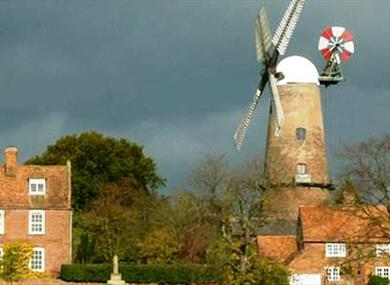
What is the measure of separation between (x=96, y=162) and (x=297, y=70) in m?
19.9

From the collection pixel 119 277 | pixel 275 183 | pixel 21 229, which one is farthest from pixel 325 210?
pixel 21 229

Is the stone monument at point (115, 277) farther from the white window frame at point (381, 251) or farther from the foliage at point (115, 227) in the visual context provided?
the white window frame at point (381, 251)

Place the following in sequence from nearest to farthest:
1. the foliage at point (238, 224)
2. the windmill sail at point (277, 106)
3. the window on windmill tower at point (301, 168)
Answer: the foliage at point (238, 224) → the windmill sail at point (277, 106) → the window on windmill tower at point (301, 168)

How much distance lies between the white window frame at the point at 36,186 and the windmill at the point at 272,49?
16690mm

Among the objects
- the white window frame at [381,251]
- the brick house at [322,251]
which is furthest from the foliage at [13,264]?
the white window frame at [381,251]

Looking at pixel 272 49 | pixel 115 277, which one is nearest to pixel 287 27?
pixel 272 49

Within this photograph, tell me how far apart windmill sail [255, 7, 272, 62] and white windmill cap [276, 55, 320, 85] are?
4.71ft

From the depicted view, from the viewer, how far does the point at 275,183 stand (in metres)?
73.6

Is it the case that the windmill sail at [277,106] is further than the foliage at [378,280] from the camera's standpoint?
Yes

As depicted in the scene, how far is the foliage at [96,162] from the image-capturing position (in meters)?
86.9

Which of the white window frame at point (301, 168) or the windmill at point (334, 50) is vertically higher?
the windmill at point (334, 50)

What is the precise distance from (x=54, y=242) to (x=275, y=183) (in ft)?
49.8

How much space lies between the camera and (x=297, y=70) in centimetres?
7781

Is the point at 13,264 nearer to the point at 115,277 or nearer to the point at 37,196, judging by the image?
the point at 115,277
